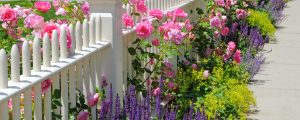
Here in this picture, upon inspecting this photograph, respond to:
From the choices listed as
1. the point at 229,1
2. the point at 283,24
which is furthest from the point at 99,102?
the point at 283,24

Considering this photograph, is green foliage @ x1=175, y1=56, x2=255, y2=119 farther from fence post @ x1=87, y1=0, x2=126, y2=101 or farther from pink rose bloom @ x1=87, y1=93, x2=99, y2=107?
pink rose bloom @ x1=87, y1=93, x2=99, y2=107

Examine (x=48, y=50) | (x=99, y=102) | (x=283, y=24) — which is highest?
(x=48, y=50)

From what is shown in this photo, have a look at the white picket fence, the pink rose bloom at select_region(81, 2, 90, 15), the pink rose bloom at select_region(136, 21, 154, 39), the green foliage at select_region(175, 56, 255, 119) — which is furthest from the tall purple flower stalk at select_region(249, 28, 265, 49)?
the pink rose bloom at select_region(81, 2, 90, 15)

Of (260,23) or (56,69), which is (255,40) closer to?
(260,23)

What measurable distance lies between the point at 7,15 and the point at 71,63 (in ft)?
1.57

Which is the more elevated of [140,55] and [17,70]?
[17,70]

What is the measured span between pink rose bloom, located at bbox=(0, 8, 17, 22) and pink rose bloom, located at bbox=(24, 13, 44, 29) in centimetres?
10

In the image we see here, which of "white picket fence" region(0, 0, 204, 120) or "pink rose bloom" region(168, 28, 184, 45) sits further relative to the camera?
"pink rose bloom" region(168, 28, 184, 45)

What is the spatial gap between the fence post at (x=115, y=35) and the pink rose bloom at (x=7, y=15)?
756 mm

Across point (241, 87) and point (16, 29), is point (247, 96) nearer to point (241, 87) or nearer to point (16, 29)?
point (241, 87)

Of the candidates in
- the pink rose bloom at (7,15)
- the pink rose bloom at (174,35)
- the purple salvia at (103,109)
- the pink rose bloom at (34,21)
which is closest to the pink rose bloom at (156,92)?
the pink rose bloom at (174,35)

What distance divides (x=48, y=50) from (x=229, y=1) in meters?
5.97

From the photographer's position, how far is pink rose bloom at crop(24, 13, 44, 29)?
3947 millimetres

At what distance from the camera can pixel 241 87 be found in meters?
6.52
